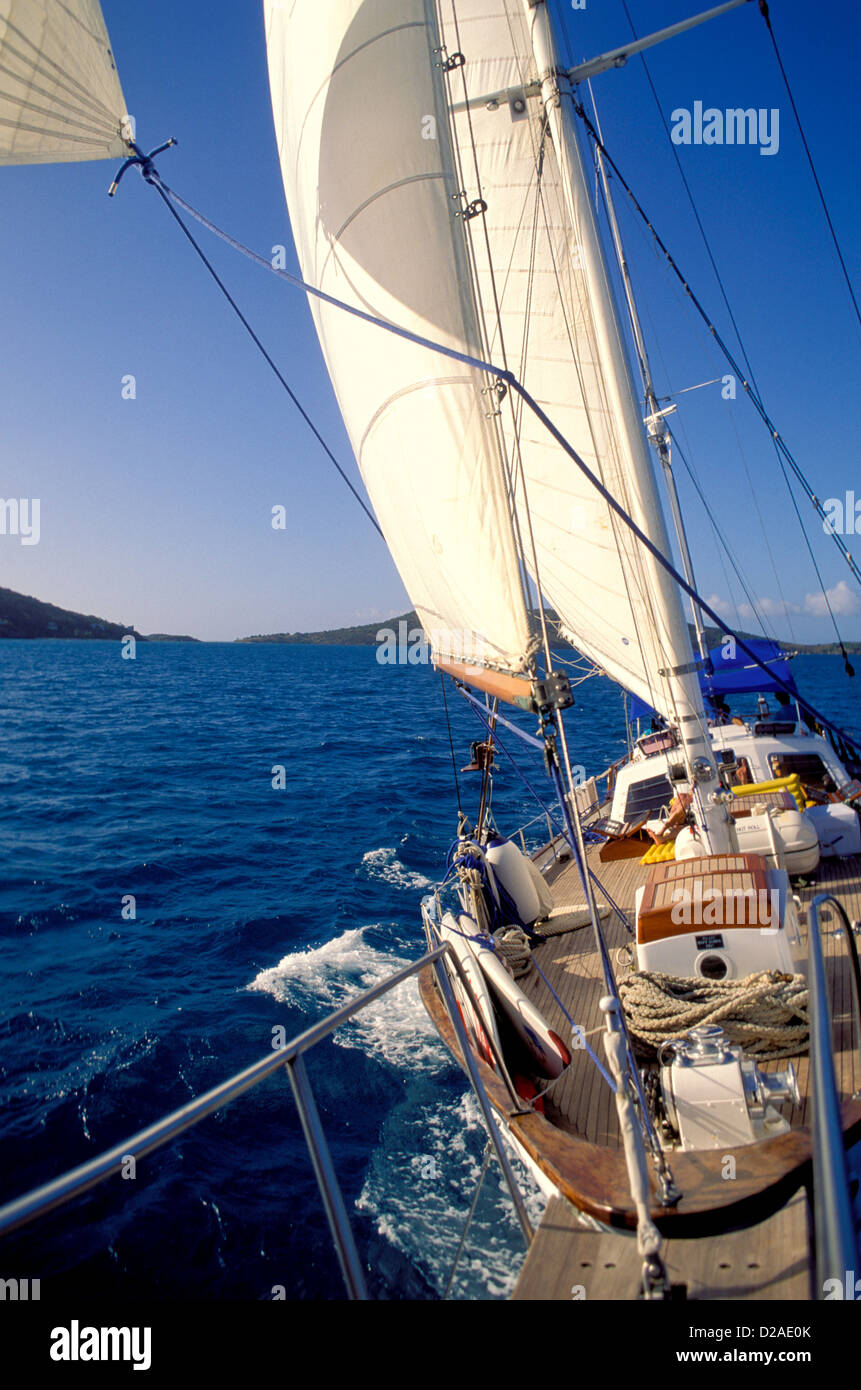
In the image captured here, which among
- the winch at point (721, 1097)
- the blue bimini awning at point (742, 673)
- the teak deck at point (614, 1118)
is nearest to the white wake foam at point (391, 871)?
the teak deck at point (614, 1118)

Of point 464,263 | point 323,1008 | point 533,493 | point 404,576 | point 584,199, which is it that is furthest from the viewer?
point 533,493

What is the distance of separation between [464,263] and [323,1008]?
9008mm

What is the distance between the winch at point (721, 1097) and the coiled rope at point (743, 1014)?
804 mm

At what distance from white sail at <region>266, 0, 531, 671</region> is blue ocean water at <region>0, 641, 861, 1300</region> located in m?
5.03

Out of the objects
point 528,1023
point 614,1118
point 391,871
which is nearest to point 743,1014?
point 614,1118

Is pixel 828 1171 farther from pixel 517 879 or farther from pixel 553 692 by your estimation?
pixel 517 879

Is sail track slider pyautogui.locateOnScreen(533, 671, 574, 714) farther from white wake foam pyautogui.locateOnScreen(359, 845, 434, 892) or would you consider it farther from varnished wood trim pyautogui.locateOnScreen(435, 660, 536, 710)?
white wake foam pyautogui.locateOnScreen(359, 845, 434, 892)

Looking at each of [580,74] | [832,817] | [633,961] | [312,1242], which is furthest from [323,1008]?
[580,74]

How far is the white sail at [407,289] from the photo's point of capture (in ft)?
22.3

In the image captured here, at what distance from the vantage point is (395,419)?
25.1ft

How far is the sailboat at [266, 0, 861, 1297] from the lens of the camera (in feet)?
14.0

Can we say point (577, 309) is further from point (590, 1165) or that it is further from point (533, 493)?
point (590, 1165)

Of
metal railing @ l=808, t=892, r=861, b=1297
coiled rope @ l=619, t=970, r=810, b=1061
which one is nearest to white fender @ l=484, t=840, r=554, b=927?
coiled rope @ l=619, t=970, r=810, b=1061
